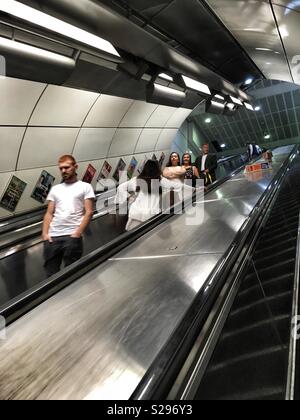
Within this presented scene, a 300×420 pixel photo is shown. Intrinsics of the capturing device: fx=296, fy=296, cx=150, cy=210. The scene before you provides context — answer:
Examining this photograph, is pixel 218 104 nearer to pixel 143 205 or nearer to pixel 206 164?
pixel 206 164

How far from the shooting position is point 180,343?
1.34m

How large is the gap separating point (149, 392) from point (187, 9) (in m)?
5.68

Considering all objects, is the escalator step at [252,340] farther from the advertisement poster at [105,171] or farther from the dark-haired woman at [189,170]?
the advertisement poster at [105,171]

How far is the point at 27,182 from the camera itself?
655cm

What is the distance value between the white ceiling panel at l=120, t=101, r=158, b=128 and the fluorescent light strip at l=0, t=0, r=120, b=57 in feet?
18.3

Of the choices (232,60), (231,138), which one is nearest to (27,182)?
(232,60)

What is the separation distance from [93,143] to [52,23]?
5666 mm

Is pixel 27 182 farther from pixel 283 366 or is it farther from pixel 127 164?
pixel 283 366

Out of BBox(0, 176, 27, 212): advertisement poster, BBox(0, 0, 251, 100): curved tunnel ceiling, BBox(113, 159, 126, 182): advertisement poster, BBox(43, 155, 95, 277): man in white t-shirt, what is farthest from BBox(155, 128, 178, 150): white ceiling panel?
BBox(43, 155, 95, 277): man in white t-shirt

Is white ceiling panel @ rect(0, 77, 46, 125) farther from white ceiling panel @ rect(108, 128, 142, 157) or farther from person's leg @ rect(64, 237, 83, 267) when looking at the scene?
white ceiling panel @ rect(108, 128, 142, 157)

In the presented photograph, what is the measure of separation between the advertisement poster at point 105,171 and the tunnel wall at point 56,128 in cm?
16

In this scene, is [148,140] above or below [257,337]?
above

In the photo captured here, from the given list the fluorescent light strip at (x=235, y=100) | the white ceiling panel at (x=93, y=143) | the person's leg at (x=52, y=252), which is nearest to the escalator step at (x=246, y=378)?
the person's leg at (x=52, y=252)

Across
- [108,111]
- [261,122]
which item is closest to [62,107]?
[108,111]
